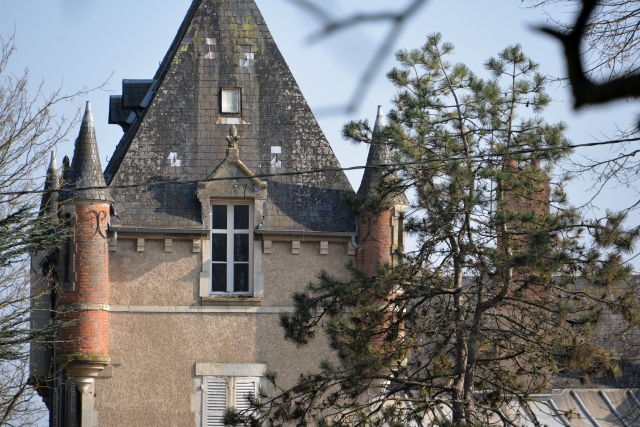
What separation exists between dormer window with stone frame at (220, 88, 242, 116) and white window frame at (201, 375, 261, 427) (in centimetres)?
443

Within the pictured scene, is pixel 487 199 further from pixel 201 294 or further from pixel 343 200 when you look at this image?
pixel 201 294

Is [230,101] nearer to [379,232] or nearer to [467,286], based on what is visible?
[379,232]

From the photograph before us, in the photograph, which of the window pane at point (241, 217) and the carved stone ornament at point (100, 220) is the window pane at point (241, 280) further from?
the carved stone ornament at point (100, 220)

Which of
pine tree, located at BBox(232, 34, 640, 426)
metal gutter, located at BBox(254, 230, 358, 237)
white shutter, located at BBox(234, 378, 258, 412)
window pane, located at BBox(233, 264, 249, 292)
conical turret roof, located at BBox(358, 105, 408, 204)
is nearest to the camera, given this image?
pine tree, located at BBox(232, 34, 640, 426)

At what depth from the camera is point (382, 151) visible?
1669 cm

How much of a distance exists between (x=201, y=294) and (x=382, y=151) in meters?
3.66

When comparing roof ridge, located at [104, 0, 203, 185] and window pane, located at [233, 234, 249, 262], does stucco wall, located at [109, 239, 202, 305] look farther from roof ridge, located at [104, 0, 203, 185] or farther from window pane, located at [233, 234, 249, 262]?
roof ridge, located at [104, 0, 203, 185]

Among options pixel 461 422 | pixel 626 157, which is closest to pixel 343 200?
pixel 461 422

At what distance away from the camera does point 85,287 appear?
16.6m

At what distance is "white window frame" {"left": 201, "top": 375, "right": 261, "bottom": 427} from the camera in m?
16.8

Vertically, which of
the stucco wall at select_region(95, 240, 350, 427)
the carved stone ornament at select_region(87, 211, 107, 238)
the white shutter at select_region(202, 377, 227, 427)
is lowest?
the white shutter at select_region(202, 377, 227, 427)

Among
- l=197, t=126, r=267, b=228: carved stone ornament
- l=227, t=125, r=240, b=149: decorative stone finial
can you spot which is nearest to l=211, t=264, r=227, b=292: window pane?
l=197, t=126, r=267, b=228: carved stone ornament

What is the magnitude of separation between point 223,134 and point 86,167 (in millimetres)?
2335

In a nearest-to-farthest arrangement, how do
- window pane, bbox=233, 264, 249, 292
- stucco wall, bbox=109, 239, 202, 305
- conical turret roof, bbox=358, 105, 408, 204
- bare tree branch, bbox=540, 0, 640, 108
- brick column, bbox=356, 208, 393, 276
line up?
bare tree branch, bbox=540, 0, 640, 108 < conical turret roof, bbox=358, 105, 408, 204 < stucco wall, bbox=109, 239, 202, 305 < brick column, bbox=356, 208, 393, 276 < window pane, bbox=233, 264, 249, 292
